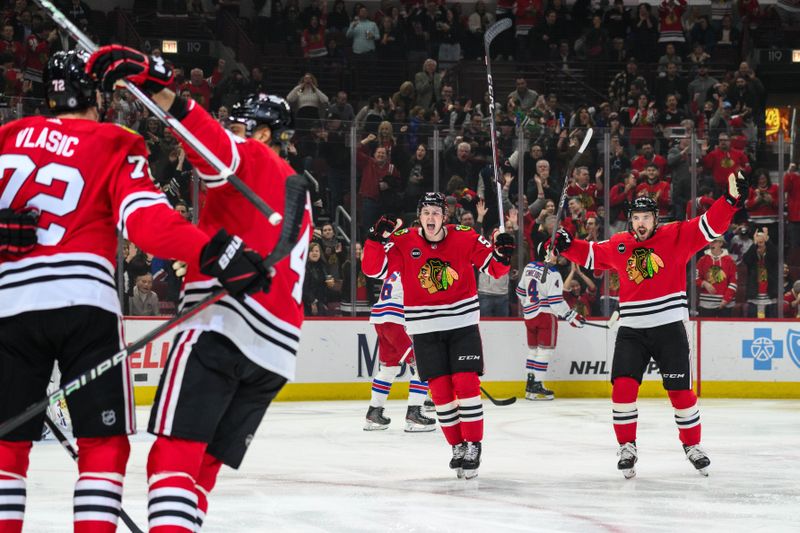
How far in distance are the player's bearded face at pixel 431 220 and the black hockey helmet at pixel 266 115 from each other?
9.87 ft

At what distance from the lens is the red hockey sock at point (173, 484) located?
282cm

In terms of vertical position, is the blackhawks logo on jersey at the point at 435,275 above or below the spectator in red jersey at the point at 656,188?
above

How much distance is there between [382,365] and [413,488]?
10.1 ft

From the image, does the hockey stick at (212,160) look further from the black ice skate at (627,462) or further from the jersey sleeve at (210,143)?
the black ice skate at (627,462)

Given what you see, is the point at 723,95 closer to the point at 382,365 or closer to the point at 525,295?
the point at 525,295

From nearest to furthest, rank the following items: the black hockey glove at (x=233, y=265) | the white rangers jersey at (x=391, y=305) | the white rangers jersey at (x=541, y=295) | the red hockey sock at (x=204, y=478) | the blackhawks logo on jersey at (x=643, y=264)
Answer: the black hockey glove at (x=233, y=265), the red hockey sock at (x=204, y=478), the blackhawks logo on jersey at (x=643, y=264), the white rangers jersey at (x=391, y=305), the white rangers jersey at (x=541, y=295)

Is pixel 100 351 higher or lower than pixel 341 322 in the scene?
higher

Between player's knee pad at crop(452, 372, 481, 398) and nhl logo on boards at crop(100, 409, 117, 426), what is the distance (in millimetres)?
3362

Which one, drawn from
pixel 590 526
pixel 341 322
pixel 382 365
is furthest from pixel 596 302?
pixel 590 526

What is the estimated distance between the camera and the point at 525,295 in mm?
11297

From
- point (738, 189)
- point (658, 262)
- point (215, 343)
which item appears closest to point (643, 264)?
point (658, 262)

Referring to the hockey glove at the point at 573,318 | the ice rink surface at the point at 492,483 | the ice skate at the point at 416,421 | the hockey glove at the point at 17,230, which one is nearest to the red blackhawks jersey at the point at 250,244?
the hockey glove at the point at 17,230

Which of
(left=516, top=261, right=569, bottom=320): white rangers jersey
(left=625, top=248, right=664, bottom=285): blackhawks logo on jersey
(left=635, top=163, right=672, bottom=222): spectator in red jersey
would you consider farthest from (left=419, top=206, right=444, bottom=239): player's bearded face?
(left=635, top=163, right=672, bottom=222): spectator in red jersey

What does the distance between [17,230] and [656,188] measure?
9284 millimetres
